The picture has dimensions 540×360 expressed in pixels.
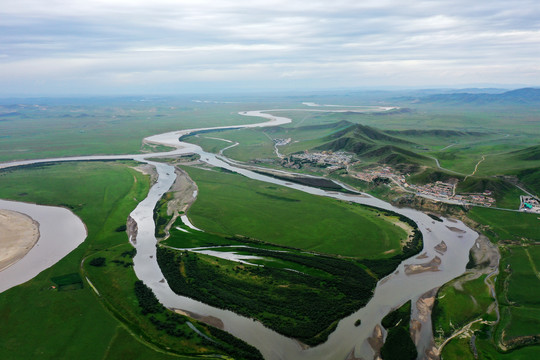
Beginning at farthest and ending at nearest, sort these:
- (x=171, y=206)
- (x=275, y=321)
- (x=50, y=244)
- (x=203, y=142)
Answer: (x=203, y=142) → (x=171, y=206) → (x=50, y=244) → (x=275, y=321)

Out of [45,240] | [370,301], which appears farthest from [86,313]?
[370,301]

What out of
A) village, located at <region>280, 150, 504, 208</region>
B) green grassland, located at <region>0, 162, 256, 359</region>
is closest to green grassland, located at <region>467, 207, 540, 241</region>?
village, located at <region>280, 150, 504, 208</region>

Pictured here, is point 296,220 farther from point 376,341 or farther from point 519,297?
point 519,297

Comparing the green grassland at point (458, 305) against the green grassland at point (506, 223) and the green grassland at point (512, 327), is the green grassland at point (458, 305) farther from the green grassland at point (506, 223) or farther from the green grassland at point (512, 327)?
the green grassland at point (506, 223)

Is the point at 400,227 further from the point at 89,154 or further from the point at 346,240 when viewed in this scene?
the point at 89,154

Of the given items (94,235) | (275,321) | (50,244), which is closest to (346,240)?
(275,321)

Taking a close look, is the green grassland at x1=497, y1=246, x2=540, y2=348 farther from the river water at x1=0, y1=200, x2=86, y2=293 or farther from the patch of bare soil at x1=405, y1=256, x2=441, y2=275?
the river water at x1=0, y1=200, x2=86, y2=293
